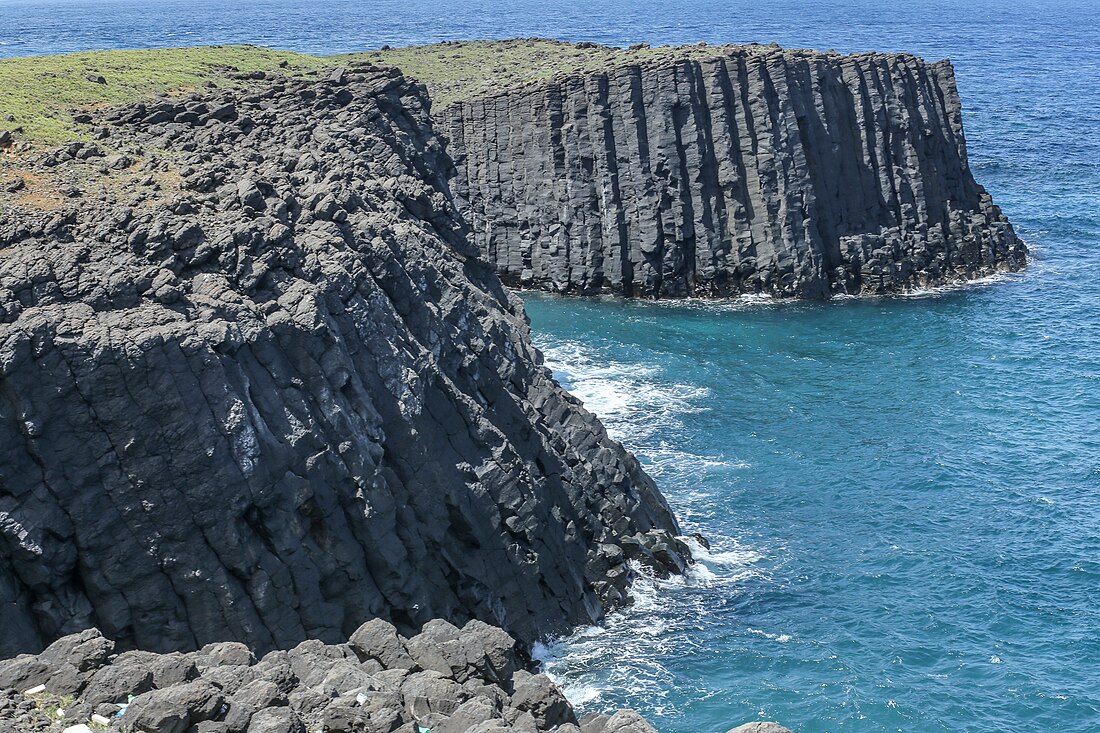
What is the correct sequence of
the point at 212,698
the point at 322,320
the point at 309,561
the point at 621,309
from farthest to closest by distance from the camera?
the point at 621,309
the point at 322,320
the point at 309,561
the point at 212,698

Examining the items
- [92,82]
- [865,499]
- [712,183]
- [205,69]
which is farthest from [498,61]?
[865,499]

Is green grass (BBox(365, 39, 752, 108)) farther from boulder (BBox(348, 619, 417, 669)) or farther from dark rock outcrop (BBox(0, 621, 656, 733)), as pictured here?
dark rock outcrop (BBox(0, 621, 656, 733))

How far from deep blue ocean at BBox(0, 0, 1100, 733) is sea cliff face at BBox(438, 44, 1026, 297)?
3083mm

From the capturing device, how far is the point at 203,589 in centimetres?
3366

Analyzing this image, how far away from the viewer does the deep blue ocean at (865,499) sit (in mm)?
41438

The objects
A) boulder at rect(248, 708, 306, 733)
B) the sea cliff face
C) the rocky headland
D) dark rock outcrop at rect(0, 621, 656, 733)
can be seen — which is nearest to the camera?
boulder at rect(248, 708, 306, 733)

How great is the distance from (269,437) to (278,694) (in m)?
10.8

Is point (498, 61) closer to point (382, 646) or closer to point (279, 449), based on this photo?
point (279, 449)

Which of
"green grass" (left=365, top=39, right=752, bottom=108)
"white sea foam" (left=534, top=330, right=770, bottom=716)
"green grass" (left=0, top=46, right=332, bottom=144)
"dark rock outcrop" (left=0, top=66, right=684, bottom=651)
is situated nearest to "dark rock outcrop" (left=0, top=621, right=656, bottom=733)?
"dark rock outcrop" (left=0, top=66, right=684, bottom=651)

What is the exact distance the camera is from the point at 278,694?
26203 millimetres

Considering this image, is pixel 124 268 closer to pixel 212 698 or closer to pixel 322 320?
pixel 322 320

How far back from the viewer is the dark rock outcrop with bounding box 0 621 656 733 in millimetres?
24969

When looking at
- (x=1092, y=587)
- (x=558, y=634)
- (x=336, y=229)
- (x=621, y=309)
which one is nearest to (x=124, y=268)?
(x=336, y=229)

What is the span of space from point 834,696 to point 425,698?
17464 millimetres
